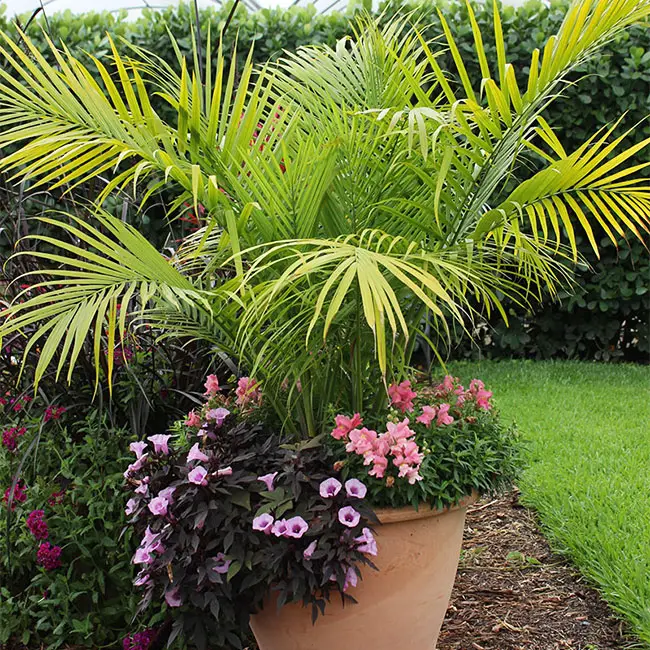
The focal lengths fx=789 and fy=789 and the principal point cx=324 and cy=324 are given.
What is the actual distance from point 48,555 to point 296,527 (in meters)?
0.75

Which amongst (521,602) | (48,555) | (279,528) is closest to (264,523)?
(279,528)

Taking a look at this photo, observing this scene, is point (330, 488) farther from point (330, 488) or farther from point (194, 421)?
point (194, 421)

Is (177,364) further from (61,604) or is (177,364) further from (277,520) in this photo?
(277,520)

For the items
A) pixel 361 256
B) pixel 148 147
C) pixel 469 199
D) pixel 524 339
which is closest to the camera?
pixel 361 256

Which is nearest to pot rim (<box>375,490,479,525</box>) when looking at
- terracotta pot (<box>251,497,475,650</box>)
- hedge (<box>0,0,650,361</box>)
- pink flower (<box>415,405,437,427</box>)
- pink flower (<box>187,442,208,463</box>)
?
terracotta pot (<box>251,497,475,650</box>)

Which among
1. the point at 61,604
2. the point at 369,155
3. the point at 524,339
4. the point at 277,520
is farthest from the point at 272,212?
the point at 524,339

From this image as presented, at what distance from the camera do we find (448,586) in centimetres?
206

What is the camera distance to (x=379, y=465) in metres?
1.81

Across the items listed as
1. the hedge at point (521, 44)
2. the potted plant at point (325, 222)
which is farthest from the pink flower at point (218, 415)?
the hedge at point (521, 44)

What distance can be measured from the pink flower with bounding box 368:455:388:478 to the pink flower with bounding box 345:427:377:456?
0.03 metres

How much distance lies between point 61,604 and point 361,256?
1401 millimetres

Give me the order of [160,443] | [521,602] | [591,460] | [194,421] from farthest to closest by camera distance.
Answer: [591,460]
[521,602]
[194,421]
[160,443]

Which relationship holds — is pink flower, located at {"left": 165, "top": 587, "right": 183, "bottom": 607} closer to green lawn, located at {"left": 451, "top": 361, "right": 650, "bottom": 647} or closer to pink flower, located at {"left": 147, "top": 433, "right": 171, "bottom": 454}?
pink flower, located at {"left": 147, "top": 433, "right": 171, "bottom": 454}

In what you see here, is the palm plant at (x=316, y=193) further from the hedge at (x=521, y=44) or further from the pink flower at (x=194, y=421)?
the hedge at (x=521, y=44)
